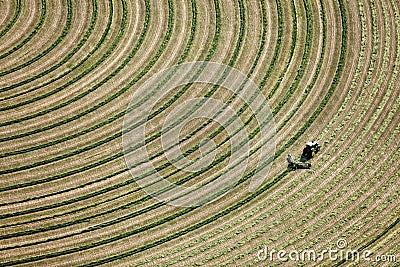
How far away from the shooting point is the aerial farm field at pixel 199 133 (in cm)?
3300

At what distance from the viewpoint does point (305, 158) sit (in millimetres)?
35625

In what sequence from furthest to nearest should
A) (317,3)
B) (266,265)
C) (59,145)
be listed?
(317,3), (59,145), (266,265)

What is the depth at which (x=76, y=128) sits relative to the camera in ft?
121

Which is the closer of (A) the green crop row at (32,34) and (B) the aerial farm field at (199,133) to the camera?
(B) the aerial farm field at (199,133)

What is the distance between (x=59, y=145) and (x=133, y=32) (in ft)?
33.8

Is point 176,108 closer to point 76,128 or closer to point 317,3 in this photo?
point 76,128

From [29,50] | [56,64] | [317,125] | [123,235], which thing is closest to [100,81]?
[56,64]
